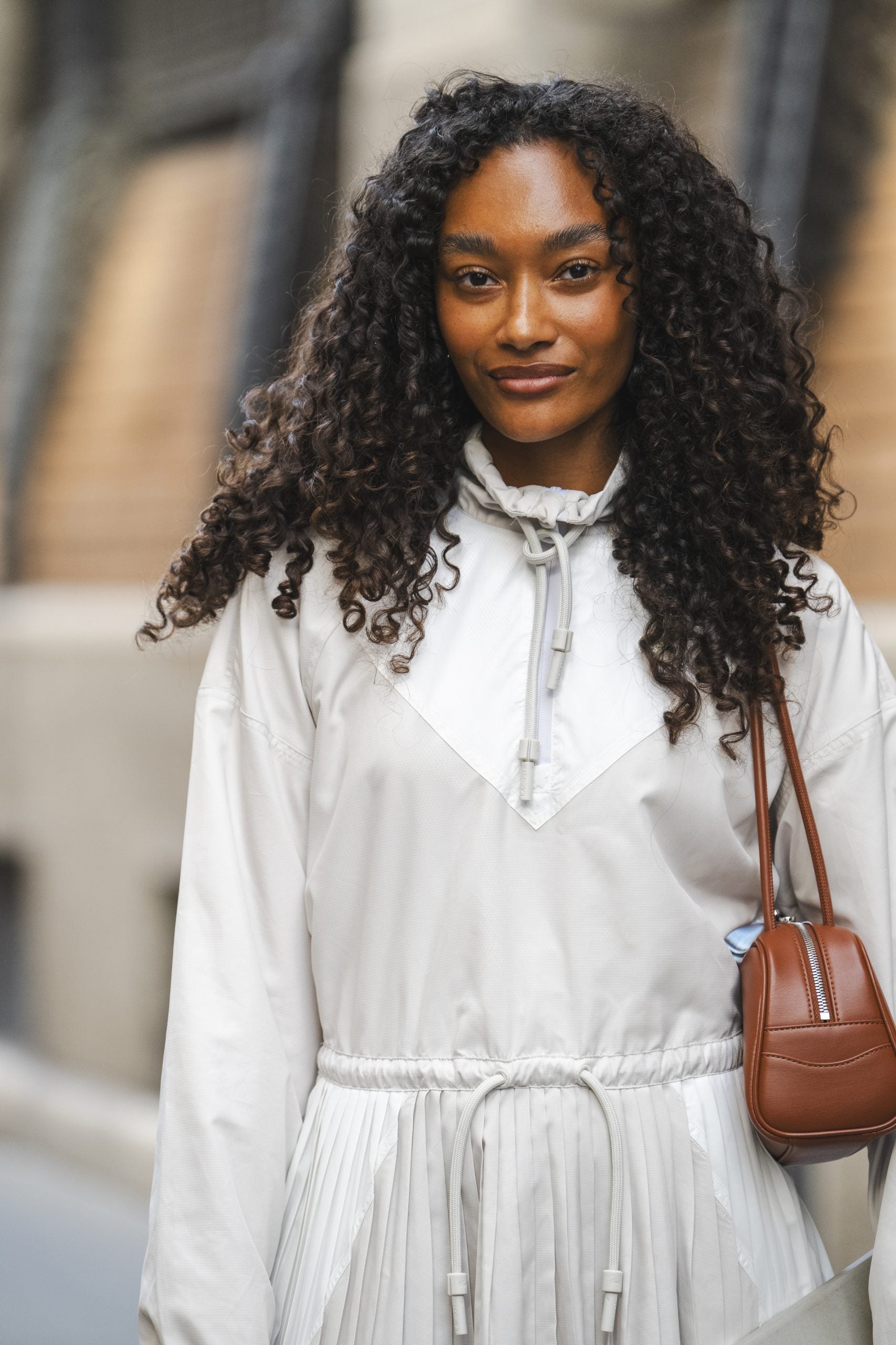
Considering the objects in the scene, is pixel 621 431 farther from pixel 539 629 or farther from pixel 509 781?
pixel 509 781

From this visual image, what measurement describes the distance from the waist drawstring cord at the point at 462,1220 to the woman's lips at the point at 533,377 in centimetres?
77

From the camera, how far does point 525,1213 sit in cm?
163

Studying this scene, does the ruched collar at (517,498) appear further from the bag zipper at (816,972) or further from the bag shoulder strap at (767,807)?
the bag zipper at (816,972)

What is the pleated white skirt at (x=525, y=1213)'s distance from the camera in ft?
5.33

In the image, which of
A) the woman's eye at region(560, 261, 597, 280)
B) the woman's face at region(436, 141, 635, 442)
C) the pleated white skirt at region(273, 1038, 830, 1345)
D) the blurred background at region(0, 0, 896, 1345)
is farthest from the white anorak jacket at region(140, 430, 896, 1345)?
the blurred background at region(0, 0, 896, 1345)

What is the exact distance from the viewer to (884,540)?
340cm

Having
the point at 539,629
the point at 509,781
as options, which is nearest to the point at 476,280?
the point at 539,629

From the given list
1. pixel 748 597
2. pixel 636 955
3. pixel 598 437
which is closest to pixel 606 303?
pixel 598 437

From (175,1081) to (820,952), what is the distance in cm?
74

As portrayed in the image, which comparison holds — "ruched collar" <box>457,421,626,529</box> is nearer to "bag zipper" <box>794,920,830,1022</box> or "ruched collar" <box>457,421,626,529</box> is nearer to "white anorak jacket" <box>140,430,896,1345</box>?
"white anorak jacket" <box>140,430,896,1345</box>

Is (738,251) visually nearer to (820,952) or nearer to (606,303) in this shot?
(606,303)

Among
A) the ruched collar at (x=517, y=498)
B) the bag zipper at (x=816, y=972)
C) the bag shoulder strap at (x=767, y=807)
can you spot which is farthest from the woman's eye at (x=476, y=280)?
the bag zipper at (x=816, y=972)

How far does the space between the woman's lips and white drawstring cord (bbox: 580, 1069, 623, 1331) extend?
765 millimetres

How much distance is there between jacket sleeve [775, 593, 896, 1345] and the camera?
1754 mm
